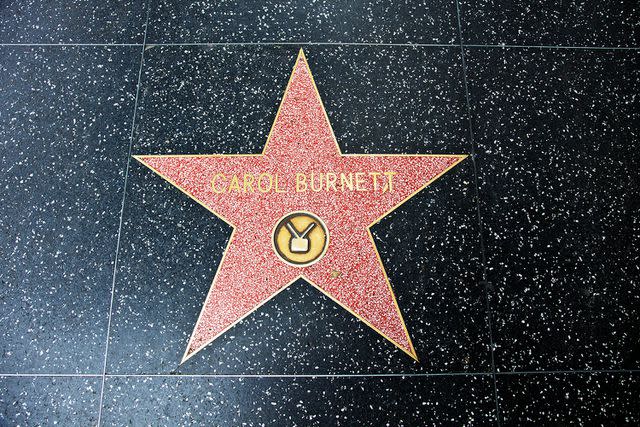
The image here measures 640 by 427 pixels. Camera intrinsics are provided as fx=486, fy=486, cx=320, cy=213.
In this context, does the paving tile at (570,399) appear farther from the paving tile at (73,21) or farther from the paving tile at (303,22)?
the paving tile at (73,21)

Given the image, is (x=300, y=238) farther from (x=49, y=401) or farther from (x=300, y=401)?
(x=49, y=401)

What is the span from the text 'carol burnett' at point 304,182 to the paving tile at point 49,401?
56cm

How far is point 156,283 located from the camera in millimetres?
1194

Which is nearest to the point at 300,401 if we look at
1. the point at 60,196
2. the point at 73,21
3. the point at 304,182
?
the point at 304,182

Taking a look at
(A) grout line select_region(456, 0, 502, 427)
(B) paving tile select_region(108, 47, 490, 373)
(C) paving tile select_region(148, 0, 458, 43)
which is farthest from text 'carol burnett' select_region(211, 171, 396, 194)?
(C) paving tile select_region(148, 0, 458, 43)

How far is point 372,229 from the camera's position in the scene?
1.23 metres

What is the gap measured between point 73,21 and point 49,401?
41.0 inches

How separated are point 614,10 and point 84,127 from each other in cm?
156

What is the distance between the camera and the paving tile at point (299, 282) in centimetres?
115

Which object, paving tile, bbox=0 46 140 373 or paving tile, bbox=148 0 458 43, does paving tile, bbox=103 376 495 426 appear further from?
paving tile, bbox=148 0 458 43

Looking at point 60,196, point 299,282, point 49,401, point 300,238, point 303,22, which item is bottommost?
point 49,401

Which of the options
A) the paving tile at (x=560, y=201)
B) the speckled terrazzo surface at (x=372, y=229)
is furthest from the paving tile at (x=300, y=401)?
the paving tile at (x=560, y=201)

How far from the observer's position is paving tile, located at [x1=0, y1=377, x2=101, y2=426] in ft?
3.67

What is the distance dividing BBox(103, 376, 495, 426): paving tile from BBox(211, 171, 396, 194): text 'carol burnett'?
46 cm
